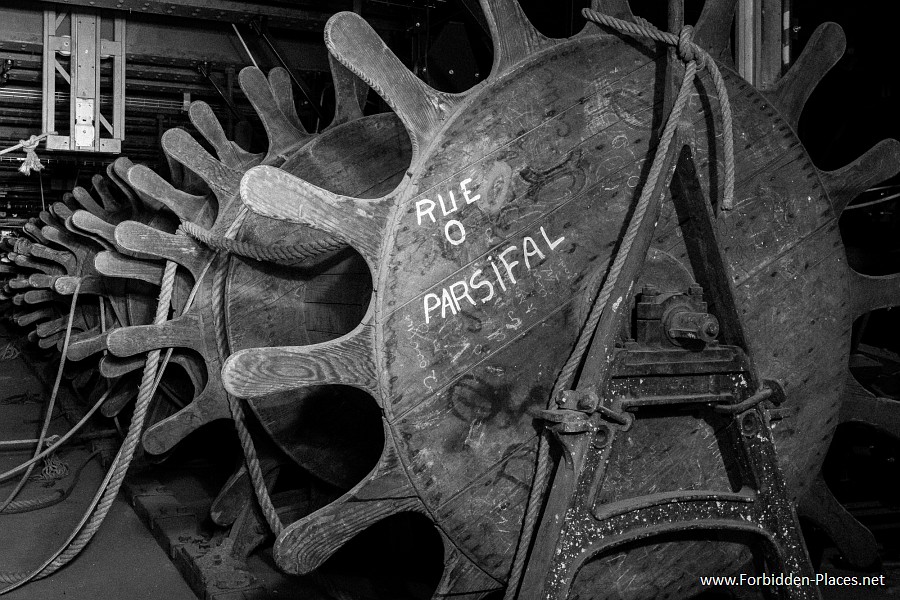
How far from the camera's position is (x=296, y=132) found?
4461mm

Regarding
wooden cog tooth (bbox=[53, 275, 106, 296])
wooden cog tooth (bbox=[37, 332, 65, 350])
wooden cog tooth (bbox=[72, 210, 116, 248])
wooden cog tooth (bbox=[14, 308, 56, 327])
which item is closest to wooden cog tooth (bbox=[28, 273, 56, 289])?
wooden cog tooth (bbox=[37, 332, 65, 350])

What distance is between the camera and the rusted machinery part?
241 cm

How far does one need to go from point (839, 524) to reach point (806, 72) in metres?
1.72

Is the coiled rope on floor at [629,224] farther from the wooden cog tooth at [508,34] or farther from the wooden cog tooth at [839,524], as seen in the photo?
the wooden cog tooth at [839,524]

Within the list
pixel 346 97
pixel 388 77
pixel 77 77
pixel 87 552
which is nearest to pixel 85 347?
pixel 87 552

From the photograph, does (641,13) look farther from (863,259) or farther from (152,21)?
(152,21)

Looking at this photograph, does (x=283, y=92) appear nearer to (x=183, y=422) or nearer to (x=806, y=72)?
(x=183, y=422)

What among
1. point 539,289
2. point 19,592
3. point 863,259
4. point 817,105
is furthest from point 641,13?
point 19,592

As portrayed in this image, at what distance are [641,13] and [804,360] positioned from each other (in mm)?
2642

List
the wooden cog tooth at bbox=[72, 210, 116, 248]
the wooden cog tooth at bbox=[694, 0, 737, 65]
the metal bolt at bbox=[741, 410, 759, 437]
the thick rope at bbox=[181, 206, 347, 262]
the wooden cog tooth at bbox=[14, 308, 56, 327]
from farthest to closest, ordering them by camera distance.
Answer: the wooden cog tooth at bbox=[14, 308, 56, 327], the wooden cog tooth at bbox=[72, 210, 116, 248], the wooden cog tooth at bbox=[694, 0, 737, 65], the thick rope at bbox=[181, 206, 347, 262], the metal bolt at bbox=[741, 410, 759, 437]

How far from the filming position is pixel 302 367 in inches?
92.7

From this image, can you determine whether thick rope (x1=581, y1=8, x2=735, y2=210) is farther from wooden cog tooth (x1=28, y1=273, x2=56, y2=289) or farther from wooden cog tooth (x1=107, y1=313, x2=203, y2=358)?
wooden cog tooth (x1=28, y1=273, x2=56, y2=289)

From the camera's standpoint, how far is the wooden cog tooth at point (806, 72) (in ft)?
10.4

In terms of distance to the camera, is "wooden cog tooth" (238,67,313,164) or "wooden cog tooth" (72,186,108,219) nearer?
"wooden cog tooth" (238,67,313,164)
